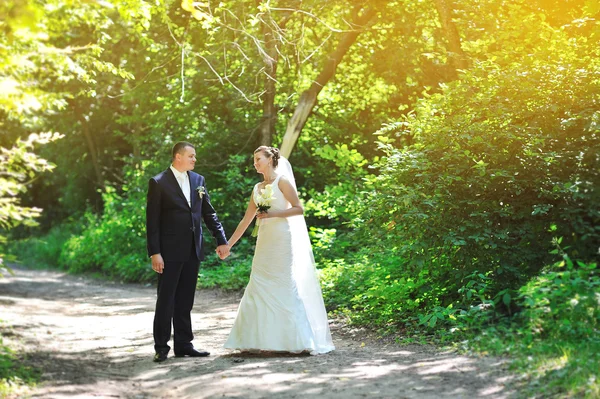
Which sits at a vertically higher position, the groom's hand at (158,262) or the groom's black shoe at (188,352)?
the groom's hand at (158,262)

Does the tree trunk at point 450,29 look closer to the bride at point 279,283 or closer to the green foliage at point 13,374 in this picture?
the bride at point 279,283

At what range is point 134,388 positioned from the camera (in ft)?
20.8

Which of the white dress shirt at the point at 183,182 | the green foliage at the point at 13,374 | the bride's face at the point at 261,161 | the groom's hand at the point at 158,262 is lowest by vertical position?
the green foliage at the point at 13,374

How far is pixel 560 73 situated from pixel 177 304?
5.55m

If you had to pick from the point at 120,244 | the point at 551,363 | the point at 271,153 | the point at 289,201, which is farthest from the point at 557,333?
the point at 120,244

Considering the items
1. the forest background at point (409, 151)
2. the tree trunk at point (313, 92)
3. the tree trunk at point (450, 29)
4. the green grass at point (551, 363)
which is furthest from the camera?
the tree trunk at point (313, 92)

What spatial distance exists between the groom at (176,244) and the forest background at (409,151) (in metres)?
1.34

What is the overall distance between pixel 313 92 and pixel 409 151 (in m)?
8.01

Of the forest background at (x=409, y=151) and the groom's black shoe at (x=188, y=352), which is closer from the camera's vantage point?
the forest background at (x=409, y=151)

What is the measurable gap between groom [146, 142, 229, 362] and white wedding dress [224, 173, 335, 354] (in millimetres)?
458

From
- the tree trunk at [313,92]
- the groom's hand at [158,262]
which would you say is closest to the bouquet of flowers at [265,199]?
the groom's hand at [158,262]

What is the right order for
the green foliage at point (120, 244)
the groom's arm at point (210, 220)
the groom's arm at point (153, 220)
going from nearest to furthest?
1. the groom's arm at point (153, 220)
2. the groom's arm at point (210, 220)
3. the green foliage at point (120, 244)

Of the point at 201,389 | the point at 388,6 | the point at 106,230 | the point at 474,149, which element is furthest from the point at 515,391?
the point at 106,230

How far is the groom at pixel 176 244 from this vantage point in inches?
307
